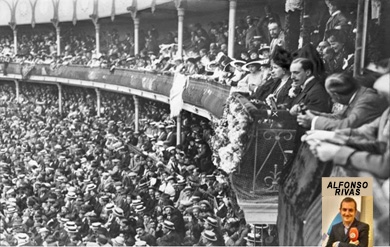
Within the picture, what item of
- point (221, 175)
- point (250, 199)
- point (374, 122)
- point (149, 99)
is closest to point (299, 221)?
point (250, 199)

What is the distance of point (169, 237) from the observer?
12.9ft

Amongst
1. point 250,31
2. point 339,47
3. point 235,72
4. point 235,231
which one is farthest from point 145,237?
point 339,47

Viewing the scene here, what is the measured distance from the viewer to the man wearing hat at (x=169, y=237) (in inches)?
155

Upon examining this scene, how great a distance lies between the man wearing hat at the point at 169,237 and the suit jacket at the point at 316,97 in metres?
1.42

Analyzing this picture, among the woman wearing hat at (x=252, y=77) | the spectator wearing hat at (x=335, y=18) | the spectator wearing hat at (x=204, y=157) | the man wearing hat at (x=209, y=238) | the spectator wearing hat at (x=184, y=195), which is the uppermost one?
the spectator wearing hat at (x=335, y=18)

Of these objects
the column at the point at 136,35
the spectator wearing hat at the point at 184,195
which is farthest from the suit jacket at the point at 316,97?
the column at the point at 136,35

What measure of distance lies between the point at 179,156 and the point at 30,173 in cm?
123

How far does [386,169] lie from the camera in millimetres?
3459

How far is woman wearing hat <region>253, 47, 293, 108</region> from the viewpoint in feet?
12.2

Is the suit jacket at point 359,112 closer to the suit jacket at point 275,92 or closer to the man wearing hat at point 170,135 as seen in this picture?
the suit jacket at point 275,92

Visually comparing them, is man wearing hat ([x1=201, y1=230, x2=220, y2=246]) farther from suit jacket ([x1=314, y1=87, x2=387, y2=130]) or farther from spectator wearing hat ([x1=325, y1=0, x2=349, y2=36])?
spectator wearing hat ([x1=325, y1=0, x2=349, y2=36])

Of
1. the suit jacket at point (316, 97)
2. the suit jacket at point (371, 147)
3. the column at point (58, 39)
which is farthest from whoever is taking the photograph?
the column at point (58, 39)

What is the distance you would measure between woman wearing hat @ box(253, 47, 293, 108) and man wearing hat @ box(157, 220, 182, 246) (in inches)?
48.0

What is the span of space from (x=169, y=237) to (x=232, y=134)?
0.98 meters
